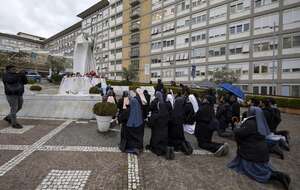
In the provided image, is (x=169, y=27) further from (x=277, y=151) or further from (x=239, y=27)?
(x=277, y=151)

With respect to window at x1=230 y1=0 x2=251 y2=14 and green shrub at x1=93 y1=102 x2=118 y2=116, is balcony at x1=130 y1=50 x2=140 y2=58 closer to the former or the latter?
window at x1=230 y1=0 x2=251 y2=14

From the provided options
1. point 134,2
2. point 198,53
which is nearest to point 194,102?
point 198,53

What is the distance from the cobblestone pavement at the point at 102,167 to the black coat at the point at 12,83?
136 cm

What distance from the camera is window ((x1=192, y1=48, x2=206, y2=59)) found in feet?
139

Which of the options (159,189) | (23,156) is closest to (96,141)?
(23,156)

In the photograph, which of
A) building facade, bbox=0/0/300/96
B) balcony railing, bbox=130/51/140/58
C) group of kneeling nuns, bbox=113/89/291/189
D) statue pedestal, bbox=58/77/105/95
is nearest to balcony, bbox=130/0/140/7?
building facade, bbox=0/0/300/96

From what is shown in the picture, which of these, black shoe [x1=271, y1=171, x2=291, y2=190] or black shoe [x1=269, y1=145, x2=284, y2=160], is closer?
black shoe [x1=271, y1=171, x2=291, y2=190]

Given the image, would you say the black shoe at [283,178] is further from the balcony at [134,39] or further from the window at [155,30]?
the balcony at [134,39]

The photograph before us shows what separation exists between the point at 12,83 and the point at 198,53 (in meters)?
36.9

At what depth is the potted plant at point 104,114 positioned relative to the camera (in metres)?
9.09

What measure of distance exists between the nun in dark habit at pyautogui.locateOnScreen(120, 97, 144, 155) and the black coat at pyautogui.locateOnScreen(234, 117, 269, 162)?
8.32 feet

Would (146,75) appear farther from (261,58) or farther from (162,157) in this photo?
(162,157)

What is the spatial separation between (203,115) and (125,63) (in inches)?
2130

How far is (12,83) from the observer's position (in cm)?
897
